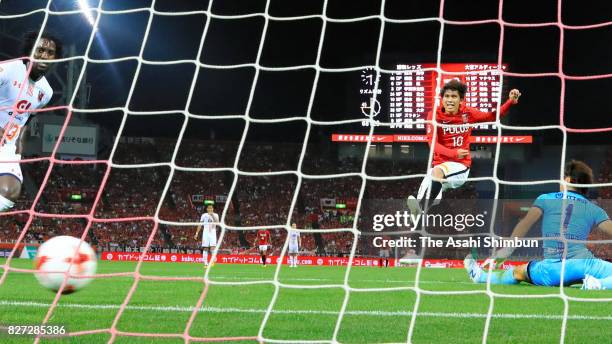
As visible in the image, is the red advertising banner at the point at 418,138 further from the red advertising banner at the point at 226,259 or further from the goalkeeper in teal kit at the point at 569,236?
the goalkeeper in teal kit at the point at 569,236

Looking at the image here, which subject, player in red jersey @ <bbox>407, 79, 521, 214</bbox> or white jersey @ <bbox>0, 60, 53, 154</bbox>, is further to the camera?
player in red jersey @ <bbox>407, 79, 521, 214</bbox>

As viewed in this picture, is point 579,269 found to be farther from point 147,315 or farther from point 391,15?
point 391,15

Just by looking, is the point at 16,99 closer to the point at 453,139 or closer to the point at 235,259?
the point at 453,139

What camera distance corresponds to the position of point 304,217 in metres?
26.1

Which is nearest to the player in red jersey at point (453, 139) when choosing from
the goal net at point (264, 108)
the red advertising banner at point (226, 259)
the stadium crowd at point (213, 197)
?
the goal net at point (264, 108)

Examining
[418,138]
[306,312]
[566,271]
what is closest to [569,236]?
[566,271]

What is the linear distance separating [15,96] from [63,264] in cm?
157

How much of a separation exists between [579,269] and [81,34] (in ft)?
61.6

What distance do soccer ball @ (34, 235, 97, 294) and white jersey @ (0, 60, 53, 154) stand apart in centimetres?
111

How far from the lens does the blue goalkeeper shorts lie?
5.28 m

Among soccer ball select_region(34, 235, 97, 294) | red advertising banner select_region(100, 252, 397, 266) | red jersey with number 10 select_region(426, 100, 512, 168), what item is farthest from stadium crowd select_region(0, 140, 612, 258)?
soccer ball select_region(34, 235, 97, 294)

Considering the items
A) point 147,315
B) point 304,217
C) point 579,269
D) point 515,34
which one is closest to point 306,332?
point 147,315

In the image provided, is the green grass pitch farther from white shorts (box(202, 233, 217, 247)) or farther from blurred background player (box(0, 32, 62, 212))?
white shorts (box(202, 233, 217, 247))

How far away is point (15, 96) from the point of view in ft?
15.8
